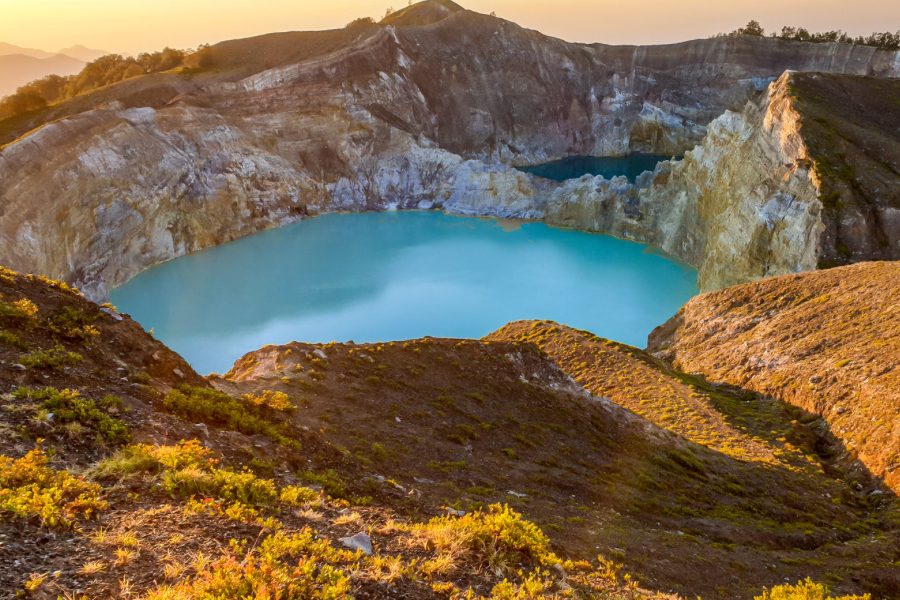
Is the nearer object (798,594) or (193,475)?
(193,475)

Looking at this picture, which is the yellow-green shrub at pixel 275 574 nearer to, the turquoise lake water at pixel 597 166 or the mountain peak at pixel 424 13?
the turquoise lake water at pixel 597 166

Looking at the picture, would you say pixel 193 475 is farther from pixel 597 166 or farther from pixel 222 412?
pixel 597 166

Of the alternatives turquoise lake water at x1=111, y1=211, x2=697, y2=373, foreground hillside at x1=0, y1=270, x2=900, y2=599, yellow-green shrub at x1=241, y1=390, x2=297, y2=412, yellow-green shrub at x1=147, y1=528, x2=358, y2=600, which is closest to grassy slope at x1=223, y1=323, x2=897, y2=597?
foreground hillside at x1=0, y1=270, x2=900, y2=599

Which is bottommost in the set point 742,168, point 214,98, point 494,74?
point 742,168

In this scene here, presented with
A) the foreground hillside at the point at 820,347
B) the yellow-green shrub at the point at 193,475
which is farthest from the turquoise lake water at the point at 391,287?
the yellow-green shrub at the point at 193,475

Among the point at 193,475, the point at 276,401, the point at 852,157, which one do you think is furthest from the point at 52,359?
the point at 852,157

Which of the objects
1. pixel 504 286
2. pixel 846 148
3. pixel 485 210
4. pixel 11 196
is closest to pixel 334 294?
pixel 504 286

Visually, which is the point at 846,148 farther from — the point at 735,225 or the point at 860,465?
the point at 860,465
